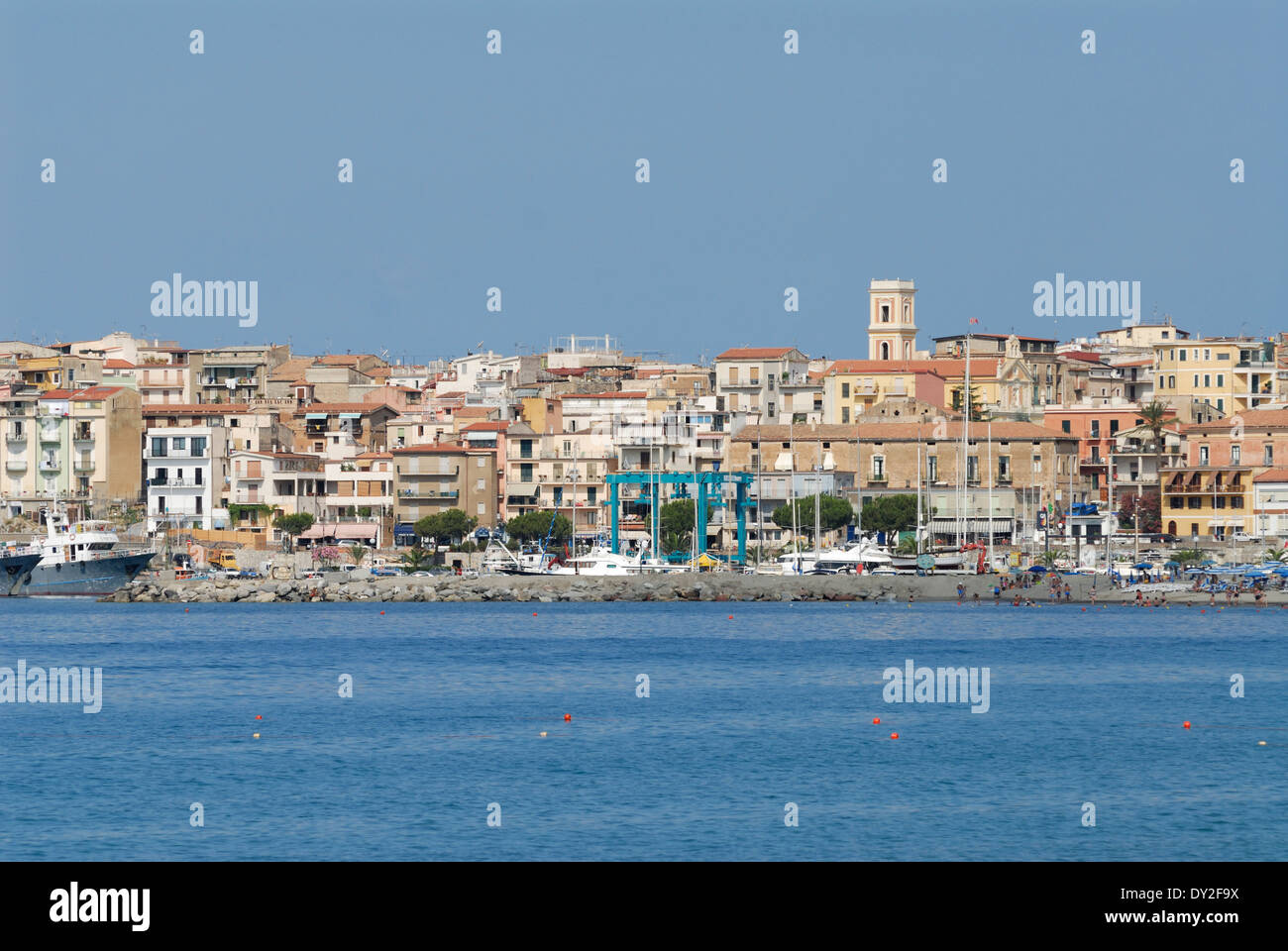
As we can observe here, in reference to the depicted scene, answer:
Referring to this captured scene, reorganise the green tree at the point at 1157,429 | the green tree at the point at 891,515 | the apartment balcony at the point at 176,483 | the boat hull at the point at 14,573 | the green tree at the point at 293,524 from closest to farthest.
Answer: the boat hull at the point at 14,573
the green tree at the point at 891,515
the green tree at the point at 293,524
the apartment balcony at the point at 176,483
the green tree at the point at 1157,429

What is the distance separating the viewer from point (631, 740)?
3341 centimetres

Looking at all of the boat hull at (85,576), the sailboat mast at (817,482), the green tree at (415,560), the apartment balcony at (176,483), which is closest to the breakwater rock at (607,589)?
the boat hull at (85,576)

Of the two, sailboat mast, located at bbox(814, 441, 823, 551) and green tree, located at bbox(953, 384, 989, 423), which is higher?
green tree, located at bbox(953, 384, 989, 423)

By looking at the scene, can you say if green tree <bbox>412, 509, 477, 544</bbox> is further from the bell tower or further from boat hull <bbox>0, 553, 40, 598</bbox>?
the bell tower

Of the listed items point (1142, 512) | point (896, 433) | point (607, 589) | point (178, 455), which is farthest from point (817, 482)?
point (178, 455)

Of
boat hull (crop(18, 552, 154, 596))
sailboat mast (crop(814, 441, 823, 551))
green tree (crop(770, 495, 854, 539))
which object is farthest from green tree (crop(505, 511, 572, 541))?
boat hull (crop(18, 552, 154, 596))

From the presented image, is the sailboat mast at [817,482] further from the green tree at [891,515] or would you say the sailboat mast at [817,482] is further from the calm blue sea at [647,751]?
the calm blue sea at [647,751]

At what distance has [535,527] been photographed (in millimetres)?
94375

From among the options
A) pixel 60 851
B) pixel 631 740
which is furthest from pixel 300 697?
pixel 60 851

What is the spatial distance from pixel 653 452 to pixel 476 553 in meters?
11.0

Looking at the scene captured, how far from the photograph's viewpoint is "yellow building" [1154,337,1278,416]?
393 feet
